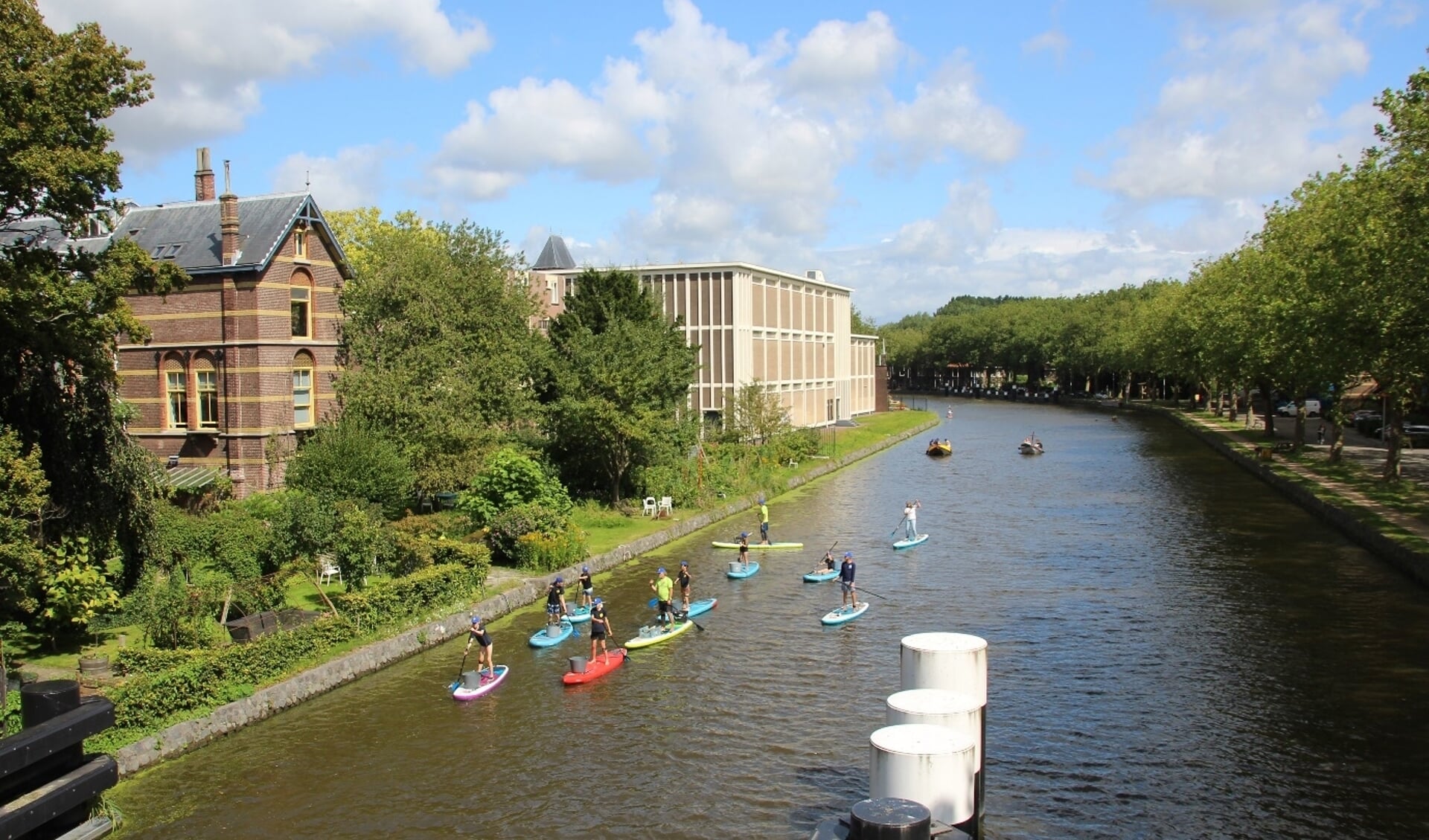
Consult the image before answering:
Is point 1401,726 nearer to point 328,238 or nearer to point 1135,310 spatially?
point 328,238

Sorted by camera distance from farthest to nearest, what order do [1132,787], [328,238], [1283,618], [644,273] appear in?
1. [644,273]
2. [328,238]
3. [1283,618]
4. [1132,787]

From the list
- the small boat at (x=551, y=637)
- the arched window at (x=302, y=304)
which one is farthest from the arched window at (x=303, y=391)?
the small boat at (x=551, y=637)

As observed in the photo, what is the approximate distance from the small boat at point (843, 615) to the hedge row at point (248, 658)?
10444 millimetres

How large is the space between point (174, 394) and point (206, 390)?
168 centimetres

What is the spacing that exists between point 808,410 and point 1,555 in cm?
7119

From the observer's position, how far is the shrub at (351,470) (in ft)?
118

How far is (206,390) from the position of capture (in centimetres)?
4338

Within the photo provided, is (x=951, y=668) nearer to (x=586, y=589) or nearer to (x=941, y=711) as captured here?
(x=941, y=711)

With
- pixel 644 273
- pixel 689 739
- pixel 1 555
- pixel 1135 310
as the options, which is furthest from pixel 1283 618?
pixel 1135 310

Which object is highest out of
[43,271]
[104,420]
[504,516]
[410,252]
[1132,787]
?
[410,252]

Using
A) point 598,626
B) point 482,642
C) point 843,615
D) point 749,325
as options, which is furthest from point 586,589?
point 749,325

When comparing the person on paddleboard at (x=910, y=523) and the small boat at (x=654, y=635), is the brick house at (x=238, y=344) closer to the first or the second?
the small boat at (x=654, y=635)

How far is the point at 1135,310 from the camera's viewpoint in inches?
5423

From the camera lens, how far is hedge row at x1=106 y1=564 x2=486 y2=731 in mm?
20750
